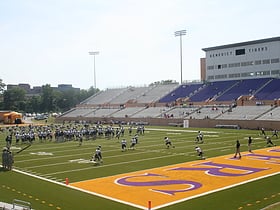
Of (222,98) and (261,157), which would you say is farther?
(222,98)

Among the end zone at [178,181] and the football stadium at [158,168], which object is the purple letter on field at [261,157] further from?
the end zone at [178,181]

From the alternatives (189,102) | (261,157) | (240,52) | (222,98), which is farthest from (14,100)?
(261,157)

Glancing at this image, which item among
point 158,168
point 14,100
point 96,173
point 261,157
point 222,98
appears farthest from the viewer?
point 14,100

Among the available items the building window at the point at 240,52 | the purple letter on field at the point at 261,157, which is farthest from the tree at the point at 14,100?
the purple letter on field at the point at 261,157

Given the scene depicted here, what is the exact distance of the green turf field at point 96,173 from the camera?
14.3m

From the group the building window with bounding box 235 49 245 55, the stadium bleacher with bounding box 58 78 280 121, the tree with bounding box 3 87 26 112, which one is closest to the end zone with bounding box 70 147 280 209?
the stadium bleacher with bounding box 58 78 280 121

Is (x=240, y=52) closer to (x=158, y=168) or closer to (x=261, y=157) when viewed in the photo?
(x=261, y=157)

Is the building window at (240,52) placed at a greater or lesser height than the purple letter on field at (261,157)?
greater

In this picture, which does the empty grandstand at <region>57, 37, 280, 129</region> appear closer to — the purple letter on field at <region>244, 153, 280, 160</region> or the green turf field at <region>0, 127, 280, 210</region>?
the green turf field at <region>0, 127, 280, 210</region>

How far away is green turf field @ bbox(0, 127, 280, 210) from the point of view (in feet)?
47.0

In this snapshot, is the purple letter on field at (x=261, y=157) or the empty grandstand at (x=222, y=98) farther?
the empty grandstand at (x=222, y=98)

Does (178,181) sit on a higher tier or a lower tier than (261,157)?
lower

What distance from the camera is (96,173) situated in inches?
799

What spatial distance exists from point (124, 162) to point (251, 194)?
388 inches
